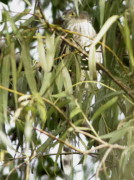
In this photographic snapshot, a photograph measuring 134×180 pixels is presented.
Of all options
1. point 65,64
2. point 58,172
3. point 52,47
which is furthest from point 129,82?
point 58,172

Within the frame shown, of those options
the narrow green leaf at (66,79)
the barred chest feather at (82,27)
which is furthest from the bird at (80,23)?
the narrow green leaf at (66,79)

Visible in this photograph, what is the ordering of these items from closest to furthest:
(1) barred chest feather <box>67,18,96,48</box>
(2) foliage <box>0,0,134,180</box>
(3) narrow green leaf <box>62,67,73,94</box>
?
(2) foliage <box>0,0,134,180</box>
(3) narrow green leaf <box>62,67,73,94</box>
(1) barred chest feather <box>67,18,96,48</box>

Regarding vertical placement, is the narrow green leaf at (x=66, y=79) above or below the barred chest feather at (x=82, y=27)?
below

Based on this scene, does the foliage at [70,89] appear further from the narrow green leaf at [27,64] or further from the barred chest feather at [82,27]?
the barred chest feather at [82,27]

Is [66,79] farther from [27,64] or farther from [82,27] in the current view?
[82,27]

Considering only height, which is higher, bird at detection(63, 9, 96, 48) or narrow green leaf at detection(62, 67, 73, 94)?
bird at detection(63, 9, 96, 48)

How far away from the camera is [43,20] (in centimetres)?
164

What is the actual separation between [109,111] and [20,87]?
0.31 m

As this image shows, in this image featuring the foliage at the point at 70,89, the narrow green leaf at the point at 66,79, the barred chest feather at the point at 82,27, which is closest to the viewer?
the foliage at the point at 70,89

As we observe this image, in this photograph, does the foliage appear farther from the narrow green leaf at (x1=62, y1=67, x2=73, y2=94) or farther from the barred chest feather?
the barred chest feather

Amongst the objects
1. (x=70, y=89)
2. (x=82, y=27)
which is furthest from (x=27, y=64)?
(x=82, y=27)

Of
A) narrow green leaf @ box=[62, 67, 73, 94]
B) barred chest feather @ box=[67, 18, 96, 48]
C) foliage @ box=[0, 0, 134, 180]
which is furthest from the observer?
barred chest feather @ box=[67, 18, 96, 48]

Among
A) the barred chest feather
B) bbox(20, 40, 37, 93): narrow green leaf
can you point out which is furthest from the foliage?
the barred chest feather

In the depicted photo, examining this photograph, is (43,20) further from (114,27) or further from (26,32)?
(114,27)
